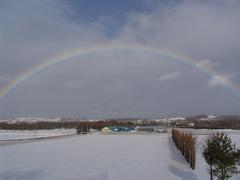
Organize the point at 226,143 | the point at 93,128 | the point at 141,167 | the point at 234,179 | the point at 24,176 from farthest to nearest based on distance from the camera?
the point at 93,128 → the point at 141,167 → the point at 24,176 → the point at 234,179 → the point at 226,143

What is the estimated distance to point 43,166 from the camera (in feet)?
66.0

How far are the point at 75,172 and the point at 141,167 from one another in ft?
12.4

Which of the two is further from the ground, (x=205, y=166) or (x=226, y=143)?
(x=226, y=143)

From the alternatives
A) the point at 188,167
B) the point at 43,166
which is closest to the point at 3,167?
the point at 43,166

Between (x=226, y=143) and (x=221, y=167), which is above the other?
(x=226, y=143)

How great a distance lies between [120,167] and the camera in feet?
62.7

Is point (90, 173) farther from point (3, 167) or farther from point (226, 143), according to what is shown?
point (226, 143)

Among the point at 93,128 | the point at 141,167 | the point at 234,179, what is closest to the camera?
the point at 234,179

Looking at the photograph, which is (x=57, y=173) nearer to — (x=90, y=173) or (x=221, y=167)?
(x=90, y=173)

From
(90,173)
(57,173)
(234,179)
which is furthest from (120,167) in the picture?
(234,179)

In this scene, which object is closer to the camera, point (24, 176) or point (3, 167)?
point (24, 176)

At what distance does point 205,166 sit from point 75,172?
7.68 m

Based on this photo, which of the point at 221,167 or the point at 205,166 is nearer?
the point at 221,167

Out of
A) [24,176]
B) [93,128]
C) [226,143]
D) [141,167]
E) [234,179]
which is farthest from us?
[93,128]
